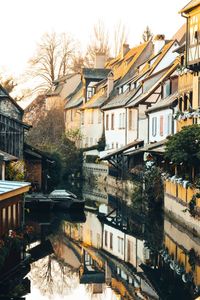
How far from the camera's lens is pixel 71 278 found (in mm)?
20953

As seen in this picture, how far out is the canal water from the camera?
18.8 m

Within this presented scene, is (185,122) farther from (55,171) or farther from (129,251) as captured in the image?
(55,171)

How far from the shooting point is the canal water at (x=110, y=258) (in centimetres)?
1884

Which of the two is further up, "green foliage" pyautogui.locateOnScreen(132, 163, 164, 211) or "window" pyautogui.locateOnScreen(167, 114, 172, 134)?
"window" pyautogui.locateOnScreen(167, 114, 172, 134)

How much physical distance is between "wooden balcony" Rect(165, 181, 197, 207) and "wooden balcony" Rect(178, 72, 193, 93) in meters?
4.12

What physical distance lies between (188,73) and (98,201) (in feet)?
35.7

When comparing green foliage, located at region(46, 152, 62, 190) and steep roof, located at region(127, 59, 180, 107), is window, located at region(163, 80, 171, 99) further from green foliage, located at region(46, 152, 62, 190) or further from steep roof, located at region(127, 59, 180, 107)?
green foliage, located at region(46, 152, 62, 190)

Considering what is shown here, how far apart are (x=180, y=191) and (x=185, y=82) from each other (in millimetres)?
6418

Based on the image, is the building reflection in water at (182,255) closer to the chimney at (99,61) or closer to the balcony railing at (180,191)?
the balcony railing at (180,191)

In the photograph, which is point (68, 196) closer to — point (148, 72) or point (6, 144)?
point (6, 144)

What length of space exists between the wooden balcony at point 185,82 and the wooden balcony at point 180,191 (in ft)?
A: 13.5

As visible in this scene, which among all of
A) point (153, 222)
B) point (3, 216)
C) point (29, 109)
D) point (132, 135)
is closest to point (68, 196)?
point (153, 222)

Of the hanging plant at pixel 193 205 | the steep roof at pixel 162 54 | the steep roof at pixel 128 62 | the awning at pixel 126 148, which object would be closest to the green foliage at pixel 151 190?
the hanging plant at pixel 193 205

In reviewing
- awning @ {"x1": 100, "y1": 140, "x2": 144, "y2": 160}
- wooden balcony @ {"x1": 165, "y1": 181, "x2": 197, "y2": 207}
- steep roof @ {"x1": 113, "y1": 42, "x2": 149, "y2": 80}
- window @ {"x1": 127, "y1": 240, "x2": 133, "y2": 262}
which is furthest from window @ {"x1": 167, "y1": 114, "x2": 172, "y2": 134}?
steep roof @ {"x1": 113, "y1": 42, "x2": 149, "y2": 80}
